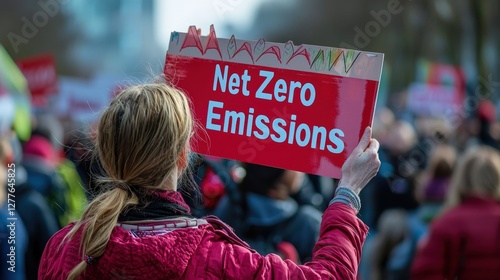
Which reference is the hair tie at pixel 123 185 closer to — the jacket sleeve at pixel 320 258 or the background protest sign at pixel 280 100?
the jacket sleeve at pixel 320 258

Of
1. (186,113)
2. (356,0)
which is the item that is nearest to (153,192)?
(186,113)

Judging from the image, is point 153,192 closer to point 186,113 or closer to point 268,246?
point 186,113

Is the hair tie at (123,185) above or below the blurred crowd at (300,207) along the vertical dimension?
above

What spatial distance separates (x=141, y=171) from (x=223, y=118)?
0.48 m

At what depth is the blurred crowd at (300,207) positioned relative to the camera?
4.84 metres

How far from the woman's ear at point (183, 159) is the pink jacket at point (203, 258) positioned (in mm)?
157

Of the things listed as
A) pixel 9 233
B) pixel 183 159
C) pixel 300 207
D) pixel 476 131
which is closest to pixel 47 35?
pixel 476 131

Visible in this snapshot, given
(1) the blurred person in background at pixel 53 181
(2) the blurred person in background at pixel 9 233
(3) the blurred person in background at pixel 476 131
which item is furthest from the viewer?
(3) the blurred person in background at pixel 476 131

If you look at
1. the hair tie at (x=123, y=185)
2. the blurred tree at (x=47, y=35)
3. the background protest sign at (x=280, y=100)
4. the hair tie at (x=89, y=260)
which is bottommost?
the hair tie at (x=89, y=260)

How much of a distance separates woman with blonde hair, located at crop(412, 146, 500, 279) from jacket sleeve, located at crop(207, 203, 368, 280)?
2.74 meters

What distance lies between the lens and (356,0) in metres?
36.7

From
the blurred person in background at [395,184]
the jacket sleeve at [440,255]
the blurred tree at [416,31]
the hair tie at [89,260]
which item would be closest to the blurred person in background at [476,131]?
the blurred tree at [416,31]

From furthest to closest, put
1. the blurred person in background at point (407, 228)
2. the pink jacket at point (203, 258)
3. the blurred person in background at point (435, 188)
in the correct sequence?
the blurred person in background at point (435, 188)
the blurred person in background at point (407, 228)
the pink jacket at point (203, 258)

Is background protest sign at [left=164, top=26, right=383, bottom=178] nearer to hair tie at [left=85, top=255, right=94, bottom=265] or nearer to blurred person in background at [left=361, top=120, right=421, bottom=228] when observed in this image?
hair tie at [left=85, top=255, right=94, bottom=265]
